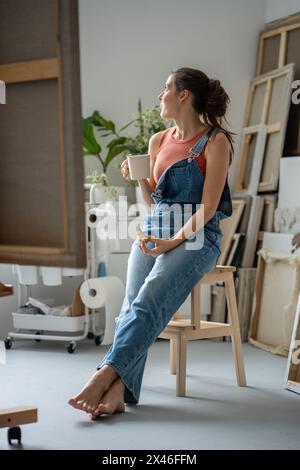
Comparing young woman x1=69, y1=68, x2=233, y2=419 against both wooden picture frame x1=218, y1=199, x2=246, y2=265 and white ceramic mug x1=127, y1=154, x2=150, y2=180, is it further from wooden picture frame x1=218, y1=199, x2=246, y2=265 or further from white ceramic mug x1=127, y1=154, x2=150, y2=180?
wooden picture frame x1=218, y1=199, x2=246, y2=265

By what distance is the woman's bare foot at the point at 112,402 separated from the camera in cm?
247

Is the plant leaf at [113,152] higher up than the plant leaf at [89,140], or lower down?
lower down

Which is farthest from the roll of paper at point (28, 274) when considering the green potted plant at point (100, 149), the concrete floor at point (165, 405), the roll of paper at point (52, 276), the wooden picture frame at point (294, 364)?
the wooden picture frame at point (294, 364)

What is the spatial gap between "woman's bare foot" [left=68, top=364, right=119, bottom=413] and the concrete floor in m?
0.06

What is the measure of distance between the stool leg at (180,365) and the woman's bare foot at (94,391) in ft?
1.21

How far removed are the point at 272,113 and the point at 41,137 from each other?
8.88 feet

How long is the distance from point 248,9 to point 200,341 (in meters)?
2.05

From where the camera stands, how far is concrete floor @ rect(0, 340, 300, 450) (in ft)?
7.45

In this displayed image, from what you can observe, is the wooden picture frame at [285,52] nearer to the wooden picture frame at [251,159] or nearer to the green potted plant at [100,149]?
the wooden picture frame at [251,159]

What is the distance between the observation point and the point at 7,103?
187 cm

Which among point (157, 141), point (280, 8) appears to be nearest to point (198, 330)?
point (157, 141)

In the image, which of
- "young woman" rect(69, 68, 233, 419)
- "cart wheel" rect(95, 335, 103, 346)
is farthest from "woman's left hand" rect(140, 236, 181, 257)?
"cart wheel" rect(95, 335, 103, 346)
